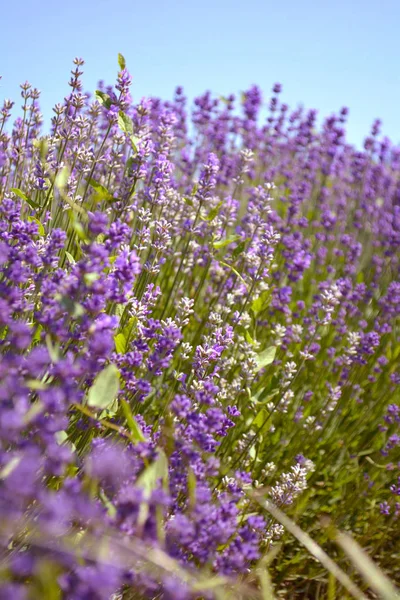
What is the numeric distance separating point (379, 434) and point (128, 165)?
270 centimetres

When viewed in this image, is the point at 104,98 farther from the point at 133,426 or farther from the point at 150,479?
the point at 150,479

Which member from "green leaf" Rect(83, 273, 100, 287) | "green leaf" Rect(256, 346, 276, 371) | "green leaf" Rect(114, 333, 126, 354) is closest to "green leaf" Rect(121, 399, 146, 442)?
"green leaf" Rect(83, 273, 100, 287)

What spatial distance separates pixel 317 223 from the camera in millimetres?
7203

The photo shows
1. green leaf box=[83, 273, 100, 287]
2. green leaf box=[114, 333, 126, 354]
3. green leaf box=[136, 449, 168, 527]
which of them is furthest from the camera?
green leaf box=[114, 333, 126, 354]

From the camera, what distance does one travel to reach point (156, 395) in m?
3.20

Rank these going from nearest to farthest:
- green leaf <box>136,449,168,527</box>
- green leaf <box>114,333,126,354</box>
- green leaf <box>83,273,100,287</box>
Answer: green leaf <box>136,449,168,527</box> → green leaf <box>83,273,100,287</box> → green leaf <box>114,333,126,354</box>

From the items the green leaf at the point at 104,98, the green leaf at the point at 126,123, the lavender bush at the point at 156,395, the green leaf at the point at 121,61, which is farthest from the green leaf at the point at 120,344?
the green leaf at the point at 121,61

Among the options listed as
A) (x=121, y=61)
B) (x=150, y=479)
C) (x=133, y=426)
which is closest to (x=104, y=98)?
(x=121, y=61)

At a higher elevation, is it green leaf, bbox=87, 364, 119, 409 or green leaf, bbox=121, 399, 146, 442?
green leaf, bbox=87, 364, 119, 409

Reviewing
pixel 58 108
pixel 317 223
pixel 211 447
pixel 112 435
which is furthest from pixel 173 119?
pixel 317 223

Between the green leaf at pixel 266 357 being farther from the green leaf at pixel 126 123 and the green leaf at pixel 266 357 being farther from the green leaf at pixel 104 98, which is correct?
the green leaf at pixel 104 98

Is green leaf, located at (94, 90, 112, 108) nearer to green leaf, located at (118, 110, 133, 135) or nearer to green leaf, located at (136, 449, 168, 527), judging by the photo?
green leaf, located at (118, 110, 133, 135)

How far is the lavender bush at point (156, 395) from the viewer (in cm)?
120

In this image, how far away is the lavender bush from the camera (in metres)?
1.20
